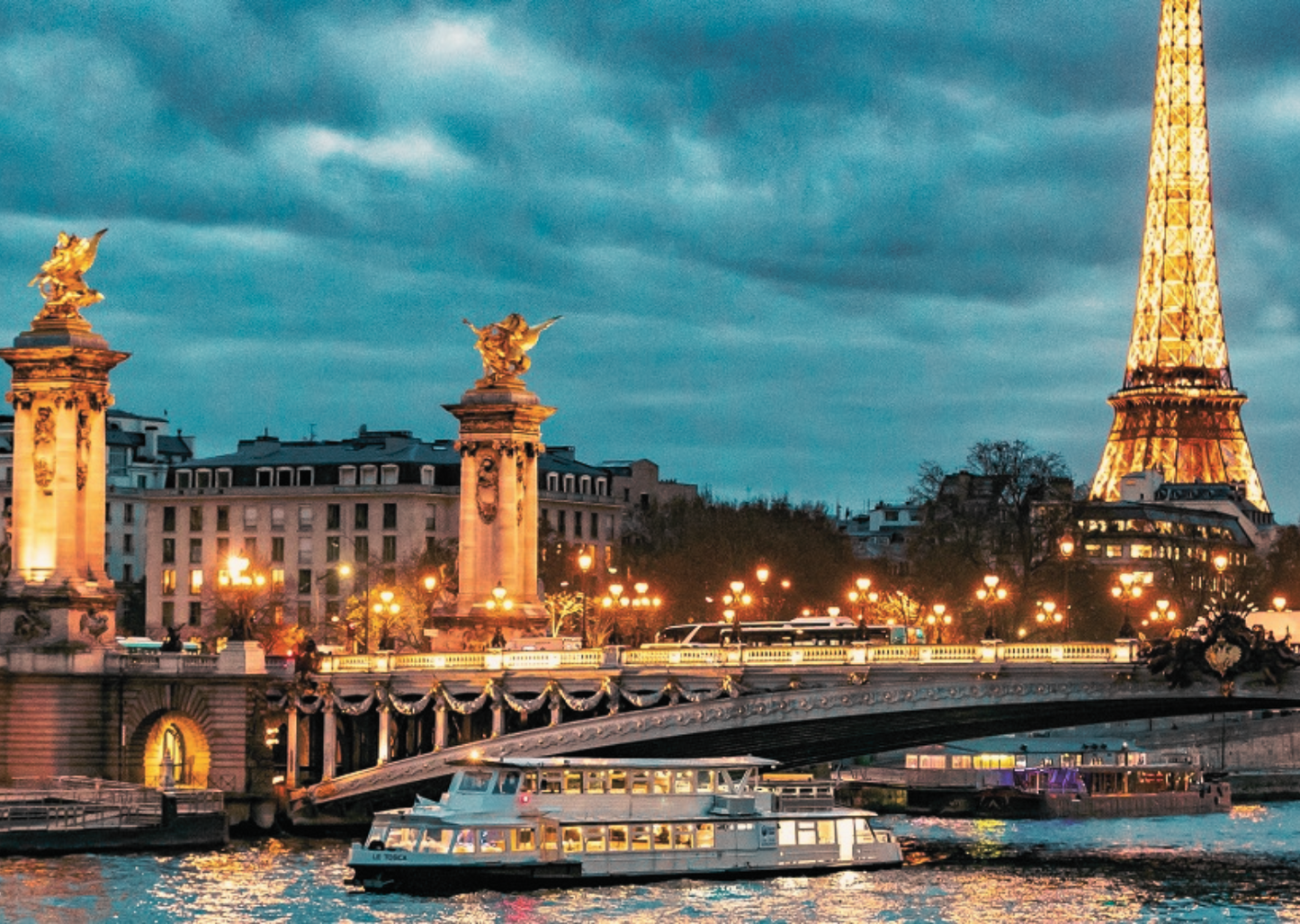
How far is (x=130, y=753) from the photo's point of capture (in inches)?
3637

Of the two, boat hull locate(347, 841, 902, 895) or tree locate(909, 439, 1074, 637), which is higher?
tree locate(909, 439, 1074, 637)

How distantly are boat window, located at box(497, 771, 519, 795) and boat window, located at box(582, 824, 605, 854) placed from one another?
193 centimetres

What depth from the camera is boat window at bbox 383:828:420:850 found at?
7869 cm

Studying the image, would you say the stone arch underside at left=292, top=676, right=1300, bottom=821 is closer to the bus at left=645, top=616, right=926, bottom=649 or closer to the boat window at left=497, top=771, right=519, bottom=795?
the bus at left=645, top=616, right=926, bottom=649

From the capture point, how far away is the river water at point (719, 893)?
242 feet

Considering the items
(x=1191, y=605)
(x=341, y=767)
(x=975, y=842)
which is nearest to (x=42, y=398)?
(x=341, y=767)

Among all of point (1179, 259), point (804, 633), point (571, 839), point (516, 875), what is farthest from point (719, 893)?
point (1179, 259)

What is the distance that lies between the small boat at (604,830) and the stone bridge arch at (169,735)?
12.2 m

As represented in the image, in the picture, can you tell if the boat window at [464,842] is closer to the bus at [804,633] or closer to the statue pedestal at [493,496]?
the bus at [804,633]

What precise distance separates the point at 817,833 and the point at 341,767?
18.0 m

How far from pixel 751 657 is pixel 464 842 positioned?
12.1 metres

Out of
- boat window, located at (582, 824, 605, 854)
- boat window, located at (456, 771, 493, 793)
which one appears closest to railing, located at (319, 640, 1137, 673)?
boat window, located at (582, 824, 605, 854)

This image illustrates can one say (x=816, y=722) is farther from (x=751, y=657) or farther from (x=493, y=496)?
(x=493, y=496)

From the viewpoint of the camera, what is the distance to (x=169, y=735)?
9406 cm
